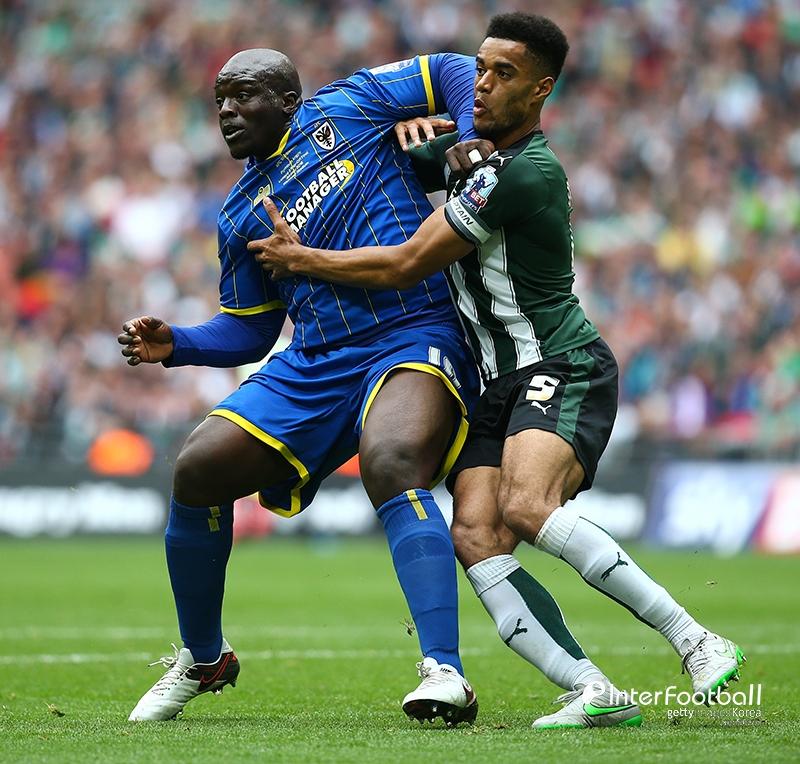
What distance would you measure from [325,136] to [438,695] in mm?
2241

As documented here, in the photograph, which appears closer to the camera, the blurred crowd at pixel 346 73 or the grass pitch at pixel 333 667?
the grass pitch at pixel 333 667

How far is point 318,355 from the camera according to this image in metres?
5.70

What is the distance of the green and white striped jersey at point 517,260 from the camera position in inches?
204

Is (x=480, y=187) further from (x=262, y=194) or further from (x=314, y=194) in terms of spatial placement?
(x=262, y=194)

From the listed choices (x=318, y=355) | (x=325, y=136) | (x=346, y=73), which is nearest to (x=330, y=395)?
(x=318, y=355)

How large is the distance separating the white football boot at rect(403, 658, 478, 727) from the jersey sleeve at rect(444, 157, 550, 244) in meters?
1.47

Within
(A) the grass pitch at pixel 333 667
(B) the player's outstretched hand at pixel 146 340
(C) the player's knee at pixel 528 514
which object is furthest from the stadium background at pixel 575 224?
(C) the player's knee at pixel 528 514

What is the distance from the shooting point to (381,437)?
17.1 ft

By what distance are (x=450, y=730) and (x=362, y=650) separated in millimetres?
3330

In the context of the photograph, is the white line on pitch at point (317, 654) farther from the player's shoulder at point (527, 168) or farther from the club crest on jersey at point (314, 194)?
the player's shoulder at point (527, 168)

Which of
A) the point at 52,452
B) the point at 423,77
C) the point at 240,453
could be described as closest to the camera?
the point at 240,453

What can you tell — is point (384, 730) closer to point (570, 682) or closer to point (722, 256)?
point (570, 682)

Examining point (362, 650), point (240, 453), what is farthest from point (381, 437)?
point (362, 650)

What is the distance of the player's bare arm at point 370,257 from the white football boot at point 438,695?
1357mm
